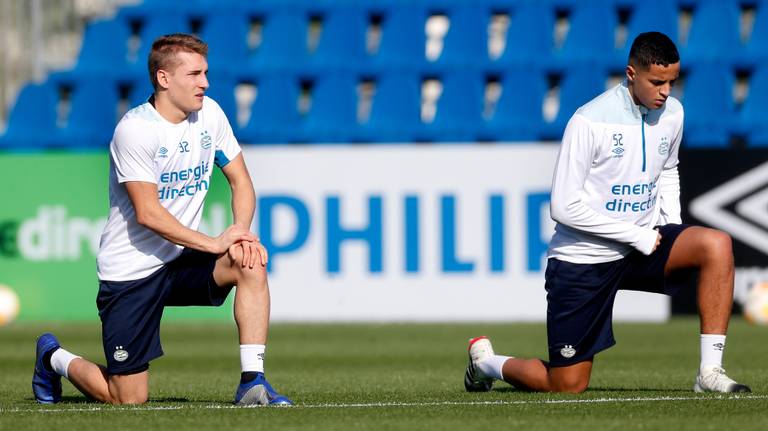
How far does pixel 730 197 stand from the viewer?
42.7 ft

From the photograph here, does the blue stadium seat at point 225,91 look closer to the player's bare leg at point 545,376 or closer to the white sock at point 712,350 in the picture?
the player's bare leg at point 545,376

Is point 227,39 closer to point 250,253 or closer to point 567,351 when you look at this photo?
point 567,351

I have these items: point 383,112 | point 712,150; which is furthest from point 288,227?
point 712,150

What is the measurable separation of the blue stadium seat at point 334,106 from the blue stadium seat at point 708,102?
3407 millimetres

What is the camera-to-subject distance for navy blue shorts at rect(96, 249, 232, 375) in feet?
22.3

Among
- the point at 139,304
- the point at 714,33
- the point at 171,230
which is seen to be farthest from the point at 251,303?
the point at 714,33

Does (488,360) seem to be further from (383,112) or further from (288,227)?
(383,112)

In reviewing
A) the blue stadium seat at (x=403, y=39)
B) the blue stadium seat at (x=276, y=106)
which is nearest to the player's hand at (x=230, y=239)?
the blue stadium seat at (x=276, y=106)

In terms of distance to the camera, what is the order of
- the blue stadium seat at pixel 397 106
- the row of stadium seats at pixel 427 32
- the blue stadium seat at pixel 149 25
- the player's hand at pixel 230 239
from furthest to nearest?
the blue stadium seat at pixel 149 25 → the row of stadium seats at pixel 427 32 → the blue stadium seat at pixel 397 106 → the player's hand at pixel 230 239

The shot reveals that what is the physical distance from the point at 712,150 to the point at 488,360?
635 cm

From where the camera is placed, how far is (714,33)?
1534cm

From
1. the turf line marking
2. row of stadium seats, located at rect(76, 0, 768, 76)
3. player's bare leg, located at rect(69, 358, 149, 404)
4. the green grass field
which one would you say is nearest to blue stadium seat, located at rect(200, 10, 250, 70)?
row of stadium seats, located at rect(76, 0, 768, 76)

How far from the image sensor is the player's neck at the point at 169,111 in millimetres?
6684

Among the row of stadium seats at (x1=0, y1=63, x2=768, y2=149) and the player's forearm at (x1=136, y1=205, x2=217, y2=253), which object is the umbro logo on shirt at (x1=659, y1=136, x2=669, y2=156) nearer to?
the player's forearm at (x1=136, y1=205, x2=217, y2=253)
